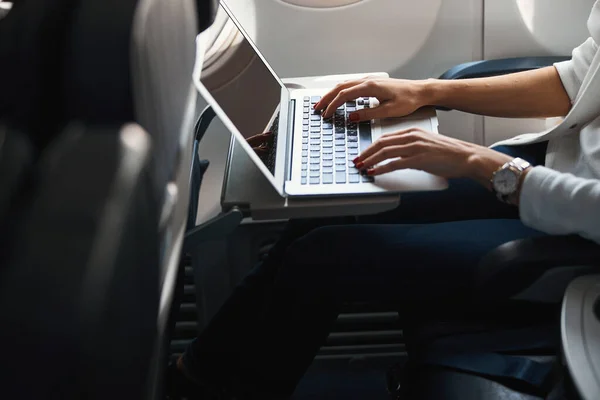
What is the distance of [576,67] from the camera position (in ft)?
4.14

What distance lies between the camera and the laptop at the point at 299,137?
40.4 inches

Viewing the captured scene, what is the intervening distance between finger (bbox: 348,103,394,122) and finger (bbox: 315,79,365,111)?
59 mm

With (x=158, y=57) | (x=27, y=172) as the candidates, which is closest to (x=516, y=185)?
(x=158, y=57)

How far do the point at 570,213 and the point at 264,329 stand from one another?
0.48m

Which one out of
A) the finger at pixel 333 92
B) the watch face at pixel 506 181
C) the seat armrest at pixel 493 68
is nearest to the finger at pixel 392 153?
the watch face at pixel 506 181

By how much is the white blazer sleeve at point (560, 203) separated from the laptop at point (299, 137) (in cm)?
12

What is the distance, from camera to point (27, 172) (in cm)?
51

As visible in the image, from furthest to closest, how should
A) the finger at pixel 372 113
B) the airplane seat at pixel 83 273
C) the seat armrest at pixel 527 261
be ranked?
the finger at pixel 372 113
the seat armrest at pixel 527 261
the airplane seat at pixel 83 273

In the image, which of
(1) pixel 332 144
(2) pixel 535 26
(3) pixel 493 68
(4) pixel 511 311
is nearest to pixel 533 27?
(2) pixel 535 26

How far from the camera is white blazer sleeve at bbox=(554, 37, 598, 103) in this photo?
124 centimetres

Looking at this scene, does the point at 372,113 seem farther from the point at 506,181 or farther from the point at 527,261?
the point at 527,261

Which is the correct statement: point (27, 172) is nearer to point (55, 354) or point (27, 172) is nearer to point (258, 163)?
point (55, 354)

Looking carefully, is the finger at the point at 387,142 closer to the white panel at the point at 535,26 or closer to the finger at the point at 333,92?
the finger at the point at 333,92

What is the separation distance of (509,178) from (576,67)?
371mm
